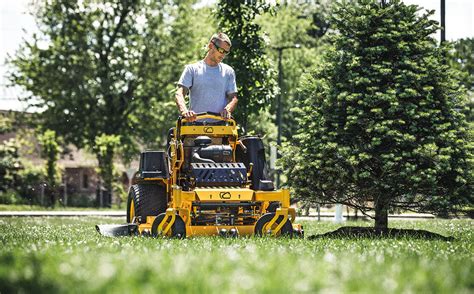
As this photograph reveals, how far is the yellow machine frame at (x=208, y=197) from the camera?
10.4m

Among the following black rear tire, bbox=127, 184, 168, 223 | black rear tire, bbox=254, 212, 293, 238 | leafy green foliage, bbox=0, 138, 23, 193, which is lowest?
black rear tire, bbox=254, 212, 293, 238

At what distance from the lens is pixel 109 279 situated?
439 centimetres

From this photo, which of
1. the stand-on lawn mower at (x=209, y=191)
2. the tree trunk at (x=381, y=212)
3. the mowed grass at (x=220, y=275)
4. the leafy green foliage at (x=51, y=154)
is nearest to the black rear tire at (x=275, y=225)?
the stand-on lawn mower at (x=209, y=191)

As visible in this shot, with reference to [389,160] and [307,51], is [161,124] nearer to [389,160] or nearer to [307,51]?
[307,51]

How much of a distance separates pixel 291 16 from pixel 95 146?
762 inches

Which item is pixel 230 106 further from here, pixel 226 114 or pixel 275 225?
pixel 275 225

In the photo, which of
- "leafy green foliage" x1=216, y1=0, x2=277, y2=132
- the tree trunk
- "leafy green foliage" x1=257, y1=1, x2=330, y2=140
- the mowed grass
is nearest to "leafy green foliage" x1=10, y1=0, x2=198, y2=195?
"leafy green foliage" x1=257, y1=1, x2=330, y2=140

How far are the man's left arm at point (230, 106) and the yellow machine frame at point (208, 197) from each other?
107 millimetres

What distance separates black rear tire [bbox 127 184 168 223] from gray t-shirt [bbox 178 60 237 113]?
135 cm

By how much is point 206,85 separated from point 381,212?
3988 mm

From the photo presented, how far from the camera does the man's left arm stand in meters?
11.1

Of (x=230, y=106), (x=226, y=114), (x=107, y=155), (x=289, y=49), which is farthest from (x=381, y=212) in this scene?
(x=289, y=49)

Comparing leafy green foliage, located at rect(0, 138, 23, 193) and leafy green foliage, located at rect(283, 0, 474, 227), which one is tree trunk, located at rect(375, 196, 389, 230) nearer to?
leafy green foliage, located at rect(283, 0, 474, 227)

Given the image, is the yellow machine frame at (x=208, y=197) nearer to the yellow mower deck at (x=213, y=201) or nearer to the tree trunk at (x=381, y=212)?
the yellow mower deck at (x=213, y=201)
